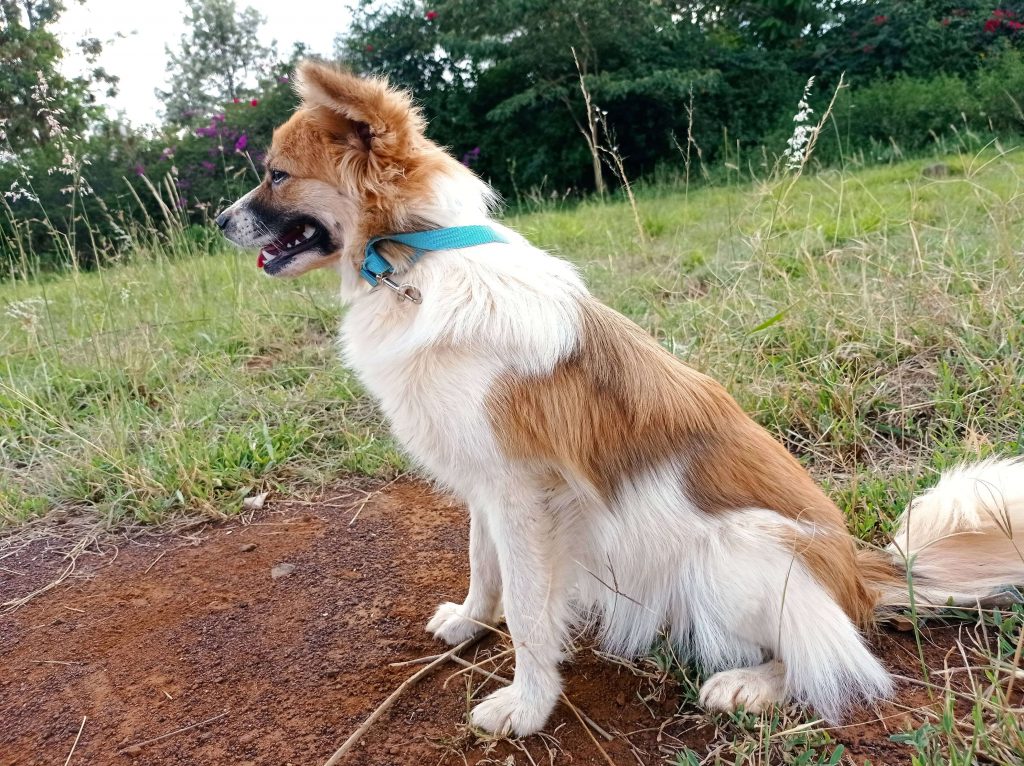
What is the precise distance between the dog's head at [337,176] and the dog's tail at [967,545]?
69.4 inches

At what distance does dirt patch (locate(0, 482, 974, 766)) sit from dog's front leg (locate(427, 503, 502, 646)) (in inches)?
2.8

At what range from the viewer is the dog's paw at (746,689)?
6.14ft

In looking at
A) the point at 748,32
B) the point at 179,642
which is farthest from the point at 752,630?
the point at 748,32

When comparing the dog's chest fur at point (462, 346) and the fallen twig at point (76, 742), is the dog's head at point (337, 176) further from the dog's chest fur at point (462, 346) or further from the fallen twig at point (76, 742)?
the fallen twig at point (76, 742)

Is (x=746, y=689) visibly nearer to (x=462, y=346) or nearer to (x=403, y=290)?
(x=462, y=346)

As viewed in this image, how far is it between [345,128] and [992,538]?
7.48 feet

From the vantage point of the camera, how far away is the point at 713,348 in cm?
359

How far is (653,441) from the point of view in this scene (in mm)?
1988

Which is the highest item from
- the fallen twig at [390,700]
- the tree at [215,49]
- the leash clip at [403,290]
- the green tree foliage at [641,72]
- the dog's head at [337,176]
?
the tree at [215,49]

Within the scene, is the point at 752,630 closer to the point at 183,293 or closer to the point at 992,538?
the point at 992,538

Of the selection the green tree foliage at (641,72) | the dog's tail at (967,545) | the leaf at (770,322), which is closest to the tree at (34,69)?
the green tree foliage at (641,72)

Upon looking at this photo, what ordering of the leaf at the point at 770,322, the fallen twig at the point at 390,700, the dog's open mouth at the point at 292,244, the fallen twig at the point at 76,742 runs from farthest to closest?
the leaf at the point at 770,322
the dog's open mouth at the point at 292,244
the fallen twig at the point at 76,742
the fallen twig at the point at 390,700

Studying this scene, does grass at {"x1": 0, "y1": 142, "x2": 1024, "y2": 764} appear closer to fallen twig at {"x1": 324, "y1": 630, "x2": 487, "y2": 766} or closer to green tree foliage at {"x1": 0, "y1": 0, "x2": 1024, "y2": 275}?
fallen twig at {"x1": 324, "y1": 630, "x2": 487, "y2": 766}

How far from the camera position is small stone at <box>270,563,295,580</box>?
8.57 feet
